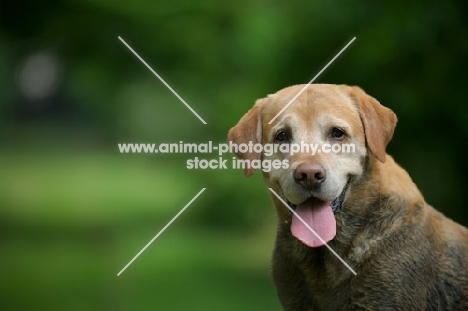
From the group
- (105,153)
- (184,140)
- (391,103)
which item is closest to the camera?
(391,103)

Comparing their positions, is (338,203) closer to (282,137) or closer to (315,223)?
(315,223)

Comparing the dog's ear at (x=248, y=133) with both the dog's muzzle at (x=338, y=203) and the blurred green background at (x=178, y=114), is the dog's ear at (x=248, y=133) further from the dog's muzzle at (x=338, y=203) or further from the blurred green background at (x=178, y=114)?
the blurred green background at (x=178, y=114)

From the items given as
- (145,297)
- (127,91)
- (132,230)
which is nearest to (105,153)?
(132,230)

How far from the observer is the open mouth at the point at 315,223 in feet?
18.1

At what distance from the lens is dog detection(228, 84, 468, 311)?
5.55m

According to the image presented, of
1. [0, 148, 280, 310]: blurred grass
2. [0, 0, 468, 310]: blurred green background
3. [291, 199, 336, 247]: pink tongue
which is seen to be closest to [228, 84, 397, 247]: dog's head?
[291, 199, 336, 247]: pink tongue

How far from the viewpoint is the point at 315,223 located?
18.2 ft

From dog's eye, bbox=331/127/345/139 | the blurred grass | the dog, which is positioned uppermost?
Result: dog's eye, bbox=331/127/345/139

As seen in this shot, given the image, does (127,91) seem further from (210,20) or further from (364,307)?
(364,307)

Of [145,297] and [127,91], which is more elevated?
[127,91]

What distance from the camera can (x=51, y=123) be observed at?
21.3m

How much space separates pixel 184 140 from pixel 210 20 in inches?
122

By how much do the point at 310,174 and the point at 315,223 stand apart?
39 centimetres

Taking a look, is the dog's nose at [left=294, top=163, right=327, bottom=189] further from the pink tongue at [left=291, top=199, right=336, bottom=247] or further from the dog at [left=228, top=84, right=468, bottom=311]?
the pink tongue at [left=291, top=199, right=336, bottom=247]
